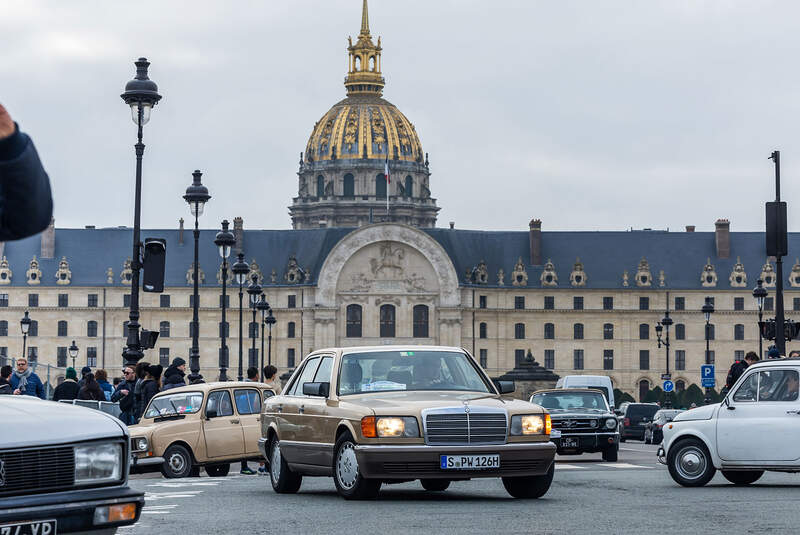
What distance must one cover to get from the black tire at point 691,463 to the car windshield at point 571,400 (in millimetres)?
11637

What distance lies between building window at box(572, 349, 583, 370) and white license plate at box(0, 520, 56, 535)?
11564cm

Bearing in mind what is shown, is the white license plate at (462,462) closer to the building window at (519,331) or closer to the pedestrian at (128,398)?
the pedestrian at (128,398)

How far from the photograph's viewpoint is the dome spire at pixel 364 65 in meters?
174

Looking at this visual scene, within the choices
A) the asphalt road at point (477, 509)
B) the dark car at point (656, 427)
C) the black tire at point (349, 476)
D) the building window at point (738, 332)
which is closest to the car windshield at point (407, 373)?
the black tire at point (349, 476)

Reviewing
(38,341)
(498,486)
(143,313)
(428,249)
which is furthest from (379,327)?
(498,486)

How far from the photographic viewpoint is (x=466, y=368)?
15562mm

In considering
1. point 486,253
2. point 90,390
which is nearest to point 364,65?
point 486,253

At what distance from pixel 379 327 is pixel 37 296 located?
89.1 ft

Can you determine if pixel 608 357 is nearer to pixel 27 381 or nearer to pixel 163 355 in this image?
pixel 163 355

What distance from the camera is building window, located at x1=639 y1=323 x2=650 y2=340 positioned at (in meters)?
121

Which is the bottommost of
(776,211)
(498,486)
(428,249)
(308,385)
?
(498,486)

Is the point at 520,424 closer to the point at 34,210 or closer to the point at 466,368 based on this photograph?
the point at 466,368

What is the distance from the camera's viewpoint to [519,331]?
121875 mm

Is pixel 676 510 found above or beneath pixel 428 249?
beneath
